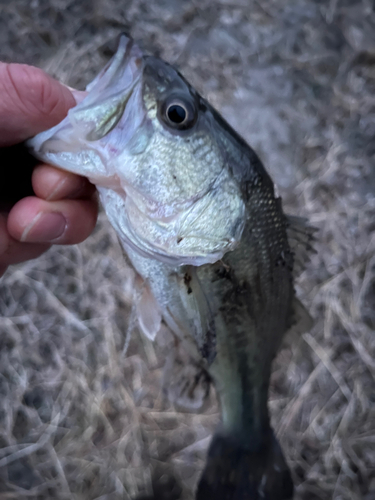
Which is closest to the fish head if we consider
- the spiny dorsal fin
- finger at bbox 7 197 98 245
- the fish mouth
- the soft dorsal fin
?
the fish mouth

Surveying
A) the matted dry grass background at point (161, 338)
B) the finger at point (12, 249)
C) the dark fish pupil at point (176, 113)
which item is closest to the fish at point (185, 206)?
the dark fish pupil at point (176, 113)

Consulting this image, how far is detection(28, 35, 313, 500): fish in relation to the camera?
0.82 meters

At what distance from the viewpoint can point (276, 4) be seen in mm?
2258

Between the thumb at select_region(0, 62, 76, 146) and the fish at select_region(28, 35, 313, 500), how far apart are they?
0.19 ft

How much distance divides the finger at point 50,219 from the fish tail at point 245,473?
1040 mm

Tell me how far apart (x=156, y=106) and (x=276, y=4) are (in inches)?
80.2

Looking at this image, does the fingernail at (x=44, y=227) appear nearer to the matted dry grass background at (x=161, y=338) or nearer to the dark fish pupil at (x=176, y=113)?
the dark fish pupil at (x=176, y=113)

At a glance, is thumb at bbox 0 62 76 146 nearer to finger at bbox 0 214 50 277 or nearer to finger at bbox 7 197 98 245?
finger at bbox 7 197 98 245

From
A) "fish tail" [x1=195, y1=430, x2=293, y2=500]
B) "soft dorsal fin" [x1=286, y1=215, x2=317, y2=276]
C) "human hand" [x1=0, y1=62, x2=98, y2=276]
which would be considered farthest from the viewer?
"fish tail" [x1=195, y1=430, x2=293, y2=500]

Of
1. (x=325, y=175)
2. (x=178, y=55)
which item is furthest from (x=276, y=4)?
(x=325, y=175)

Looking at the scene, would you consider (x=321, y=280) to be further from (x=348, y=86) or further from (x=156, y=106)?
(x=156, y=106)

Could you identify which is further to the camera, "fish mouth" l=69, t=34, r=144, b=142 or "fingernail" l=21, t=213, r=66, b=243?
"fingernail" l=21, t=213, r=66, b=243

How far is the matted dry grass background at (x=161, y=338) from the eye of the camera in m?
1.94

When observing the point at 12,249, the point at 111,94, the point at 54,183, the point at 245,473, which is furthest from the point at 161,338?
the point at 111,94
